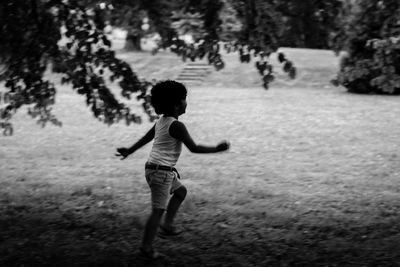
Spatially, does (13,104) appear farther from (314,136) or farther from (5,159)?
(314,136)

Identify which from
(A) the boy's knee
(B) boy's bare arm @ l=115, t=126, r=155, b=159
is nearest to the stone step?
(A) the boy's knee

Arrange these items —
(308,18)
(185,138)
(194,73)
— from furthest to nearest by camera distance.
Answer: (194,73)
(308,18)
(185,138)

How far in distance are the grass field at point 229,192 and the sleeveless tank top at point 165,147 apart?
34.2 inches

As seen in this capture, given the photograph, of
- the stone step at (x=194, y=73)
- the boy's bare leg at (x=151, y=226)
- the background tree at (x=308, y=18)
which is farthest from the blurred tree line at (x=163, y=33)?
the stone step at (x=194, y=73)

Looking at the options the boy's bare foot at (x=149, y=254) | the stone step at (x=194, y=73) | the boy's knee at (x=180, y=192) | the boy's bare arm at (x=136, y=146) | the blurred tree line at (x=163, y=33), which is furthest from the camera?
the stone step at (x=194, y=73)

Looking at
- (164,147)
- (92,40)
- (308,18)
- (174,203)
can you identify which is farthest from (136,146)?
(308,18)

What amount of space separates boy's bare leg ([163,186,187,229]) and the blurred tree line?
63.8 inches

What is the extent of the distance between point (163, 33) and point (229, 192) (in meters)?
2.33

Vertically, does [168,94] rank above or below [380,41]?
below

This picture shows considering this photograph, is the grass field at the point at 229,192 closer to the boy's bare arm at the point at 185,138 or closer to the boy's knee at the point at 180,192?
the boy's knee at the point at 180,192

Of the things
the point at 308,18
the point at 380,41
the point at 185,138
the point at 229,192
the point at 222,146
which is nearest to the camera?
the point at 222,146

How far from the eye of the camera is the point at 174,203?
5.09 metres

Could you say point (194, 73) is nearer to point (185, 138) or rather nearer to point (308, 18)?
point (308, 18)

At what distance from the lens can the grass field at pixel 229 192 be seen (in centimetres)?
496
